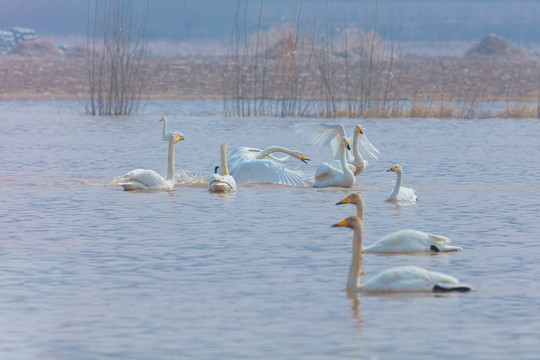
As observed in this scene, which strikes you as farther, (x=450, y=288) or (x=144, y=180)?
(x=144, y=180)

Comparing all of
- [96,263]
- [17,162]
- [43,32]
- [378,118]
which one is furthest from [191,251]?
[43,32]

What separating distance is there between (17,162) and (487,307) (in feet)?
43.5

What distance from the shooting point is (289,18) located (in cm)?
12169

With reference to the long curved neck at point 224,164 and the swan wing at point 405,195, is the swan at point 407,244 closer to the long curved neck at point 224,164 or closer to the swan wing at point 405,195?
the swan wing at point 405,195

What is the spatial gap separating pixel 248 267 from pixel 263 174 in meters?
6.40

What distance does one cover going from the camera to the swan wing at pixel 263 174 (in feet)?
50.0

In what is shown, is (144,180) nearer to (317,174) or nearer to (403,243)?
(317,174)

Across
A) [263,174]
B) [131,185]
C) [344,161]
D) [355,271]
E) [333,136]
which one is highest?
[333,136]

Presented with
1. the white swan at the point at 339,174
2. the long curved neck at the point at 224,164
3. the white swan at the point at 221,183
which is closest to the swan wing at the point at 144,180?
the white swan at the point at 221,183

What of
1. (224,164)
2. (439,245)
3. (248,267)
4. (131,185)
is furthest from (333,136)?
(248,267)

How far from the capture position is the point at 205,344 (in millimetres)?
6508

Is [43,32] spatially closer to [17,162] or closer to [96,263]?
[17,162]

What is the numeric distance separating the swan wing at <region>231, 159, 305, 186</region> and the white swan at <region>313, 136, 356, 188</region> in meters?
0.41

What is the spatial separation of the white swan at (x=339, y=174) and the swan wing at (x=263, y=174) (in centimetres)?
41
